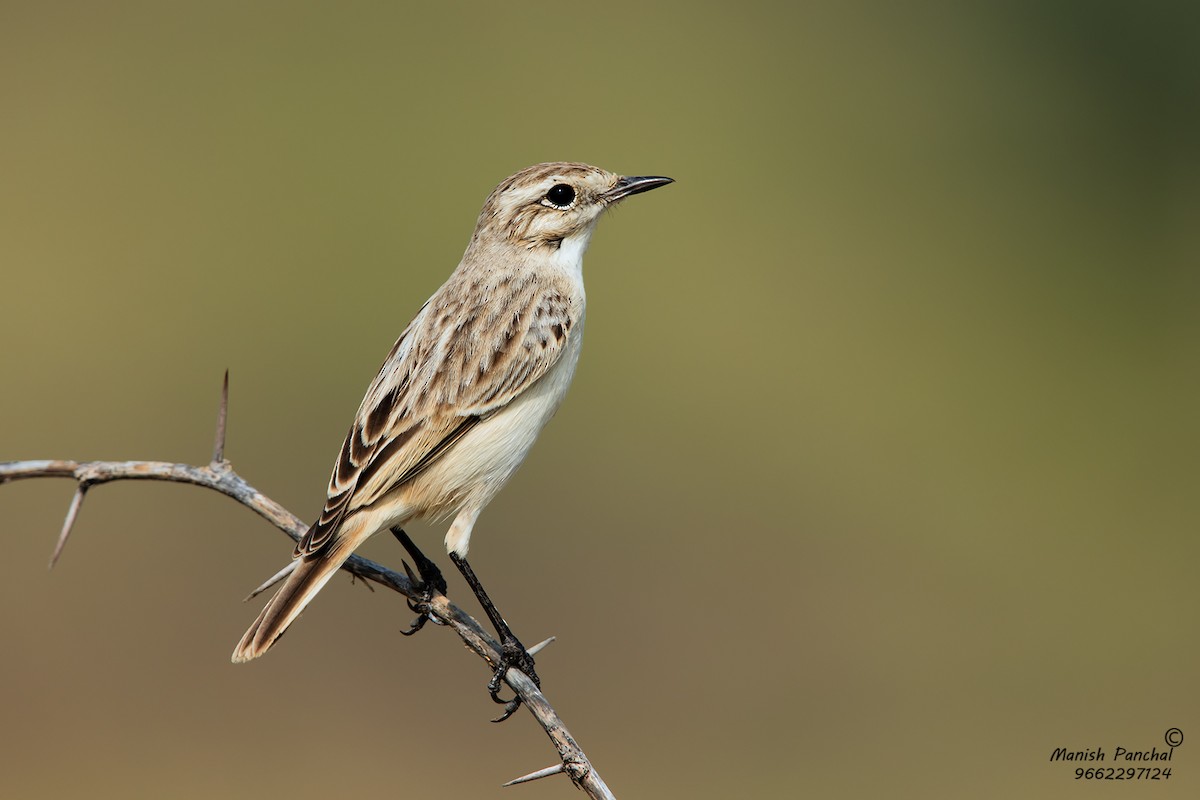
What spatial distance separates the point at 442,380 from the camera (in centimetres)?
561

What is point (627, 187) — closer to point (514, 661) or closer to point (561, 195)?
point (561, 195)

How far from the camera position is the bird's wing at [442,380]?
5328mm

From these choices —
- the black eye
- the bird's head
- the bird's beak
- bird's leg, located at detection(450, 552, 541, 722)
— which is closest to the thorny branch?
bird's leg, located at detection(450, 552, 541, 722)

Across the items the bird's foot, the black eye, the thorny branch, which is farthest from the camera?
the black eye

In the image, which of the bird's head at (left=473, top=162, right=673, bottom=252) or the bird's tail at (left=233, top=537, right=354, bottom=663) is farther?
the bird's head at (left=473, top=162, right=673, bottom=252)

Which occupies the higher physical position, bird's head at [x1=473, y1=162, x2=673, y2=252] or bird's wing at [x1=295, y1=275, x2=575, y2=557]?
bird's head at [x1=473, y1=162, x2=673, y2=252]

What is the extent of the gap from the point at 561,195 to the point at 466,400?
1309 mm

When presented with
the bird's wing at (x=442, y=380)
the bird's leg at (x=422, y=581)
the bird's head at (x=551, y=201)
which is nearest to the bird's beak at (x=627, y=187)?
the bird's head at (x=551, y=201)

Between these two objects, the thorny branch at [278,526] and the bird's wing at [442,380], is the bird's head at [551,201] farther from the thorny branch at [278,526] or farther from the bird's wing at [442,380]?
the thorny branch at [278,526]

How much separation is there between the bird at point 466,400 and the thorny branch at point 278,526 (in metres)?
0.16

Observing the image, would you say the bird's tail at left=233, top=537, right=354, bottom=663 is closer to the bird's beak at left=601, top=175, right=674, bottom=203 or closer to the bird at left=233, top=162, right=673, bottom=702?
the bird at left=233, top=162, right=673, bottom=702

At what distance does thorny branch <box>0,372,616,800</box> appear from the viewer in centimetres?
416

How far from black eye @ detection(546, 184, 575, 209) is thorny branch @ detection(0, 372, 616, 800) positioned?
2050 millimetres

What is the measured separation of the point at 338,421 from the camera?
1374 cm
